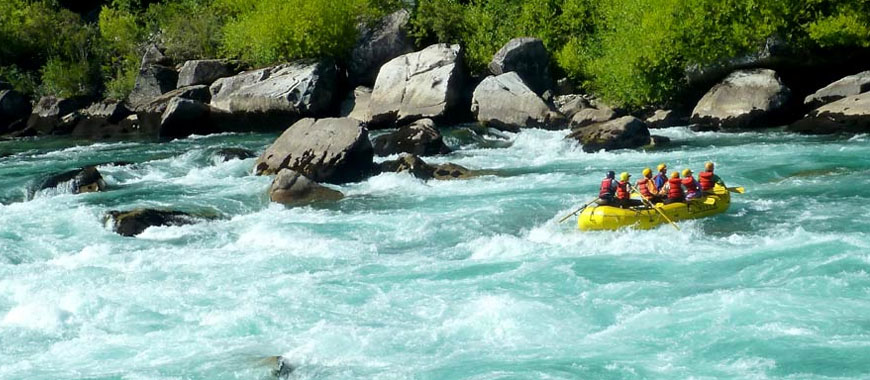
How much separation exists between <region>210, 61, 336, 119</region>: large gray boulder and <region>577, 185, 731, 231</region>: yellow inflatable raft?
13105mm

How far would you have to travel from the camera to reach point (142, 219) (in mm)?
16000

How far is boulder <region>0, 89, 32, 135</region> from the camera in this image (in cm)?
3150

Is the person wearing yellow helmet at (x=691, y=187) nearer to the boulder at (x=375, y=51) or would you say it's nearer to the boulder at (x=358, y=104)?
the boulder at (x=358, y=104)

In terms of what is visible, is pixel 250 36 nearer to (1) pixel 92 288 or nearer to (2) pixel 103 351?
(1) pixel 92 288

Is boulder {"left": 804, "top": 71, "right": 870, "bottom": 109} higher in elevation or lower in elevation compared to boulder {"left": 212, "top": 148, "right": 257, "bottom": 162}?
higher

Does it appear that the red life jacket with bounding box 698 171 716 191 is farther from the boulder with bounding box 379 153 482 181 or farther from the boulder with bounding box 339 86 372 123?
the boulder with bounding box 339 86 372 123

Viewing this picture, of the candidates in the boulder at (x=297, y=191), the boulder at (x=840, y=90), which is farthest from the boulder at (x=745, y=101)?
the boulder at (x=297, y=191)

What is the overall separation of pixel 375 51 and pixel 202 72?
493 cm

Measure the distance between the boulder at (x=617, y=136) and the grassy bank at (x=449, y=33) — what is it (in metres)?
3.55

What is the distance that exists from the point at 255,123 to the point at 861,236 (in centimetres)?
1762

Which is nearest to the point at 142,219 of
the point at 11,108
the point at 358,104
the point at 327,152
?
the point at 327,152

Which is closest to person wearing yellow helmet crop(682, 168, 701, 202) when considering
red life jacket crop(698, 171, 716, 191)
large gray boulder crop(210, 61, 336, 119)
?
red life jacket crop(698, 171, 716, 191)

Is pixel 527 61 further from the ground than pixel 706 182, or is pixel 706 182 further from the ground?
pixel 527 61

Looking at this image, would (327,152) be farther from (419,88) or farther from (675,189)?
(419,88)
